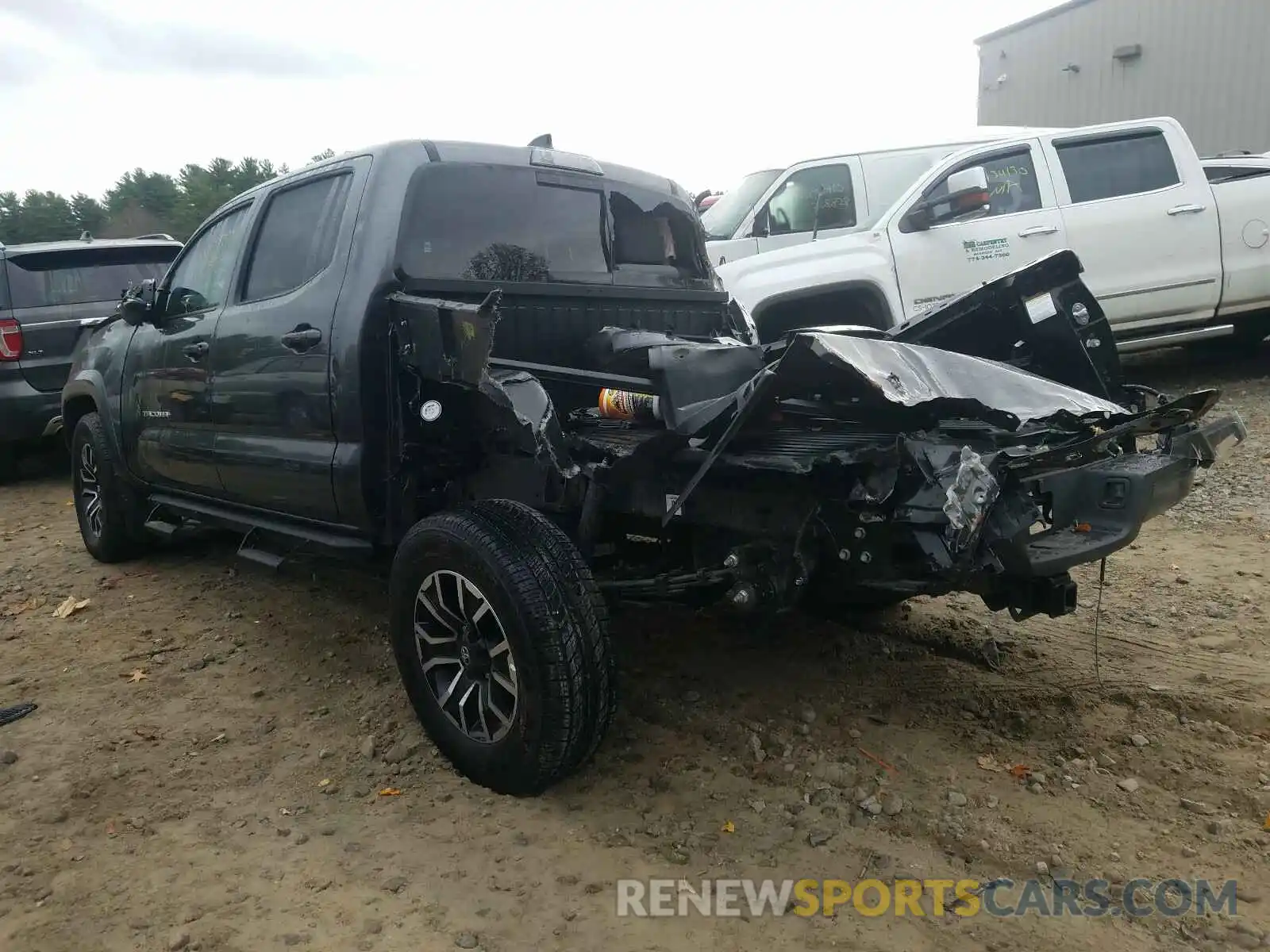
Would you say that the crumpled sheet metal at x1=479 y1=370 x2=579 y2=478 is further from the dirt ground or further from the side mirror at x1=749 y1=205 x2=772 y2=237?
the side mirror at x1=749 y1=205 x2=772 y2=237

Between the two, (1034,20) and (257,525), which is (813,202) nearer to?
(257,525)

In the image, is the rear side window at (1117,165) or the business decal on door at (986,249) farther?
the rear side window at (1117,165)

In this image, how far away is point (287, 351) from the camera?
357 cm

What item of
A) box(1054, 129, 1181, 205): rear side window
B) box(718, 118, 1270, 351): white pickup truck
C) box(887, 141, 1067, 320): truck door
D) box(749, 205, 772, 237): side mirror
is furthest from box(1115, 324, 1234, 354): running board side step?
box(749, 205, 772, 237): side mirror

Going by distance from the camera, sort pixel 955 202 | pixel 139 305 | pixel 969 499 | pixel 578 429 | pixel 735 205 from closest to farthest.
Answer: pixel 969 499, pixel 578 429, pixel 139 305, pixel 955 202, pixel 735 205

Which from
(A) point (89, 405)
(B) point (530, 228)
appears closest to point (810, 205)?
(B) point (530, 228)

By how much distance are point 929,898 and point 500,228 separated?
2.59 m

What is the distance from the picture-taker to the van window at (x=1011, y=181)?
→ 6.94 meters

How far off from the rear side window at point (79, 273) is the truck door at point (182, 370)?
3187 mm

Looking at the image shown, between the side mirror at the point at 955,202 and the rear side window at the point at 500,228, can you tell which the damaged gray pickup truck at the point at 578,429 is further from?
the side mirror at the point at 955,202

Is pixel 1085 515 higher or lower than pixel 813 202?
lower

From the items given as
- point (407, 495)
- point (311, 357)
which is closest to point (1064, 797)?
point (407, 495)

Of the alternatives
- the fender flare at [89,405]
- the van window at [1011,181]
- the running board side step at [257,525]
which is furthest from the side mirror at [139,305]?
the van window at [1011,181]

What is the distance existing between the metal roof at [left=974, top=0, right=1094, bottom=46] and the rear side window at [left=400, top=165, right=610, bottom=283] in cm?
1541
